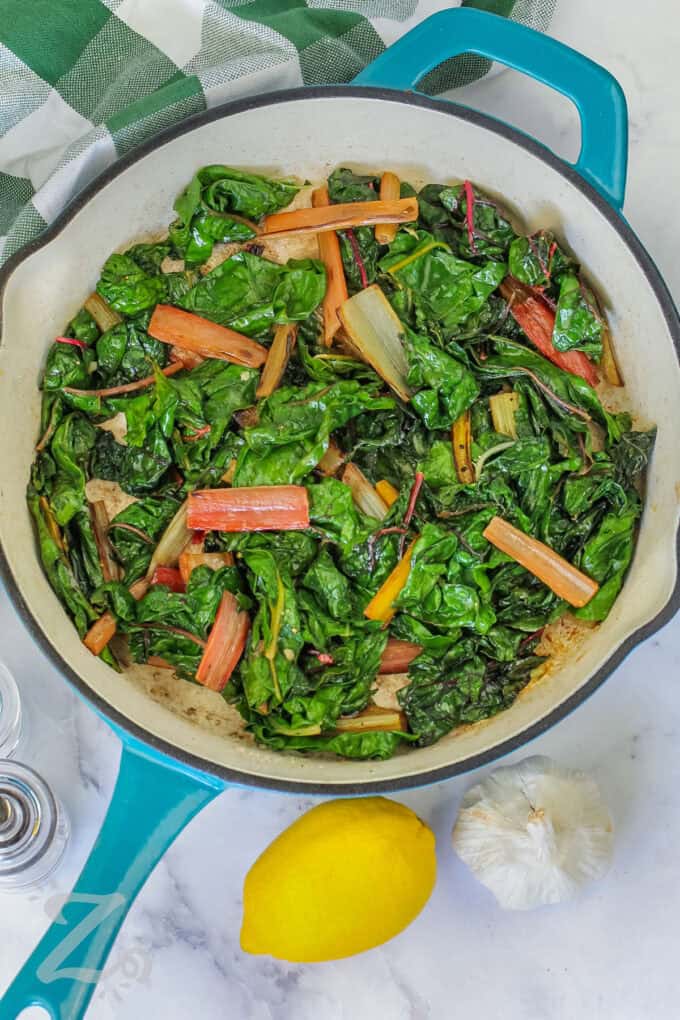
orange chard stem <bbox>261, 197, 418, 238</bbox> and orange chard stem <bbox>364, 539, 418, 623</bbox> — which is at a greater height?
orange chard stem <bbox>261, 197, 418, 238</bbox>

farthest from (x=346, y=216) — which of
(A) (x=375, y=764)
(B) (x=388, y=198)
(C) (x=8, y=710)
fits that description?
(C) (x=8, y=710)

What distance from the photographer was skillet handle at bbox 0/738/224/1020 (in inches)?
83.5

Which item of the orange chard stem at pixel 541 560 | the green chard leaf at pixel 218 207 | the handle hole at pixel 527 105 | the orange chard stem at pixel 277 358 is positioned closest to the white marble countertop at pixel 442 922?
the orange chard stem at pixel 541 560

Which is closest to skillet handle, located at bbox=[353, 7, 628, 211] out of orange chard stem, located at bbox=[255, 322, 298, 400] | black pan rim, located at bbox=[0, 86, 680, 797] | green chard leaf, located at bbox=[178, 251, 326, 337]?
black pan rim, located at bbox=[0, 86, 680, 797]

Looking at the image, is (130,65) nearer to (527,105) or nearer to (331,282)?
(331,282)

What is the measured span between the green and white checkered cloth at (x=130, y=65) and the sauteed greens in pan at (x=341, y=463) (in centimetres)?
21

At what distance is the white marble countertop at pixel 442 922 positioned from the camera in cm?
264

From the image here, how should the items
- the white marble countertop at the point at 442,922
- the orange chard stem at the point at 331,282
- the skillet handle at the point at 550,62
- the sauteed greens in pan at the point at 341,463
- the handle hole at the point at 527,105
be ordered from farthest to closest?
1. the handle hole at the point at 527,105
2. the white marble countertop at the point at 442,922
3. the orange chard stem at the point at 331,282
4. the sauteed greens in pan at the point at 341,463
5. the skillet handle at the point at 550,62

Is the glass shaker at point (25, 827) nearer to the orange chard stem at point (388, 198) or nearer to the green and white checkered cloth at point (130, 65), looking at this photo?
the green and white checkered cloth at point (130, 65)

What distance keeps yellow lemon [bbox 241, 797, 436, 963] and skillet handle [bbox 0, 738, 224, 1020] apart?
0.32 metres

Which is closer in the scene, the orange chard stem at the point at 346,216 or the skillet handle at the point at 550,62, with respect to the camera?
the skillet handle at the point at 550,62

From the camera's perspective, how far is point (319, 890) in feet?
7.51

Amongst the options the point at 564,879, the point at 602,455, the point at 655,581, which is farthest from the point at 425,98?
the point at 564,879

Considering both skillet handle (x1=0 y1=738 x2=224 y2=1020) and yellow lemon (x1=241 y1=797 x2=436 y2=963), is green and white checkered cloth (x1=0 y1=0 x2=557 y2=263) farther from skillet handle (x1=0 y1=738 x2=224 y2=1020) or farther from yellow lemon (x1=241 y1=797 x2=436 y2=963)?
yellow lemon (x1=241 y1=797 x2=436 y2=963)
